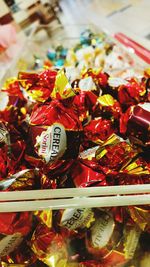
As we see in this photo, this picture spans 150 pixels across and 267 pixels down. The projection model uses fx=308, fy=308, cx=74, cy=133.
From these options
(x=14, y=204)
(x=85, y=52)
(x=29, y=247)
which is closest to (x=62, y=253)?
(x=29, y=247)

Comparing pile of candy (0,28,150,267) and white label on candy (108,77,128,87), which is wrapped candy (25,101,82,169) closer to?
pile of candy (0,28,150,267)

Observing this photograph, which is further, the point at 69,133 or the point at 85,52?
the point at 85,52

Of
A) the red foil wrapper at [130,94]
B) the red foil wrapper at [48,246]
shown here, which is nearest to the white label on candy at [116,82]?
the red foil wrapper at [130,94]

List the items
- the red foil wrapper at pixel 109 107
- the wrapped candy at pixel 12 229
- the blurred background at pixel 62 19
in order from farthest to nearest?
the blurred background at pixel 62 19, the red foil wrapper at pixel 109 107, the wrapped candy at pixel 12 229

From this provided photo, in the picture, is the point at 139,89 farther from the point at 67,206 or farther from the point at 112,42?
the point at 112,42

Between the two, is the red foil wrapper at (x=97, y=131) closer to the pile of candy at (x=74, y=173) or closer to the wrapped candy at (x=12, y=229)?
the pile of candy at (x=74, y=173)

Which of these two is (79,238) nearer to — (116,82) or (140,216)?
(140,216)

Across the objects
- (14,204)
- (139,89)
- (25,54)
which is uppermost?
(14,204)
